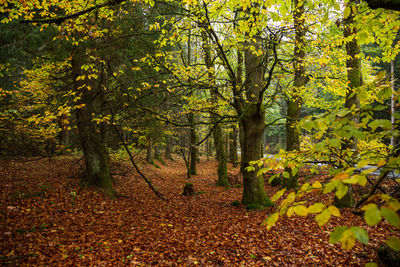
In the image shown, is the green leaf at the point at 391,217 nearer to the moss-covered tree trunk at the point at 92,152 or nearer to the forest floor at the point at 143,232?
the forest floor at the point at 143,232

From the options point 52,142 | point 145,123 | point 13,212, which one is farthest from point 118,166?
point 13,212

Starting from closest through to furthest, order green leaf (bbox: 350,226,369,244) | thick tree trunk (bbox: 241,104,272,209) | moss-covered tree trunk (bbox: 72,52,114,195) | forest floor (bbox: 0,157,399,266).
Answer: green leaf (bbox: 350,226,369,244) < forest floor (bbox: 0,157,399,266) < thick tree trunk (bbox: 241,104,272,209) < moss-covered tree trunk (bbox: 72,52,114,195)

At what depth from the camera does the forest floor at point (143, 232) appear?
13.9 ft

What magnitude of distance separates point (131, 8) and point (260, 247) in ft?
27.4

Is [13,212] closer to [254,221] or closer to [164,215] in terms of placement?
[164,215]

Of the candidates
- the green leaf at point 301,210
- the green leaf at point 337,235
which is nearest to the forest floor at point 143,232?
the green leaf at point 301,210

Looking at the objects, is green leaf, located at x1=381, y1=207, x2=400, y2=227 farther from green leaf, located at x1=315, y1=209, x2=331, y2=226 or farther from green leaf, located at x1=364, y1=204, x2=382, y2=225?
green leaf, located at x1=315, y1=209, x2=331, y2=226

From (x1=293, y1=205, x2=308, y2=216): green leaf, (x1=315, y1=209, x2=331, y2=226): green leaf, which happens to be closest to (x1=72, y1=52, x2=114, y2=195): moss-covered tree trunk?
(x1=293, y1=205, x2=308, y2=216): green leaf

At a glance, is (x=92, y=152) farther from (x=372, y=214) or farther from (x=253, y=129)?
(x=372, y=214)

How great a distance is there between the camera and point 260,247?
4773mm

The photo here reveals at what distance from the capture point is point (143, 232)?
18.9 ft

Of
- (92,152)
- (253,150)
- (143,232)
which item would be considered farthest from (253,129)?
(92,152)

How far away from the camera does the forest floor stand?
425 cm

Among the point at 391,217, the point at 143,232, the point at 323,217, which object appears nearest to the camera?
the point at 391,217
